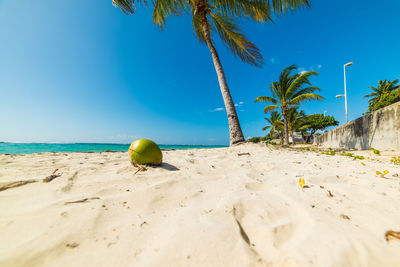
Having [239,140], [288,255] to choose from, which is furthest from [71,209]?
[239,140]

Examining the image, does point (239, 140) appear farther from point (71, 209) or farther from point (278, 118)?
point (278, 118)

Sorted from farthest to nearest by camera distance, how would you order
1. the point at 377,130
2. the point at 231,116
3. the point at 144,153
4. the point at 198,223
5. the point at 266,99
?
the point at 266,99
the point at 231,116
the point at 377,130
the point at 144,153
the point at 198,223

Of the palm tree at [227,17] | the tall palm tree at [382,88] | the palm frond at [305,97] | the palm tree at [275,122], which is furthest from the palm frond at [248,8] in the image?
the tall palm tree at [382,88]

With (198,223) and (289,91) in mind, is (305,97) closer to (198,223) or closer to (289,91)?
(289,91)

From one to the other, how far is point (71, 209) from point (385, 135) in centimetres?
795

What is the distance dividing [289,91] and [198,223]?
1291cm

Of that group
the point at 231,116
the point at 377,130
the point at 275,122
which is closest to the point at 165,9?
the point at 231,116

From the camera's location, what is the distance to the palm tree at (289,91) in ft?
33.2

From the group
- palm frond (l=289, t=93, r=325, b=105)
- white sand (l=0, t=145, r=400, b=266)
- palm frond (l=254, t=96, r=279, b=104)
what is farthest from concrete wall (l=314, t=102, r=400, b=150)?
palm frond (l=254, t=96, r=279, b=104)

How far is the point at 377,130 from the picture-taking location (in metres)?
5.07

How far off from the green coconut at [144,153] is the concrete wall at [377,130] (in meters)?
6.82

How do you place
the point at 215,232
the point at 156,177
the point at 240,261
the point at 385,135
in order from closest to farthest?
the point at 240,261 → the point at 215,232 → the point at 156,177 → the point at 385,135

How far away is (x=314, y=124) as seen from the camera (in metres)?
21.8

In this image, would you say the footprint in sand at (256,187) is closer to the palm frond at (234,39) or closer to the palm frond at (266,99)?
the palm frond at (234,39)
